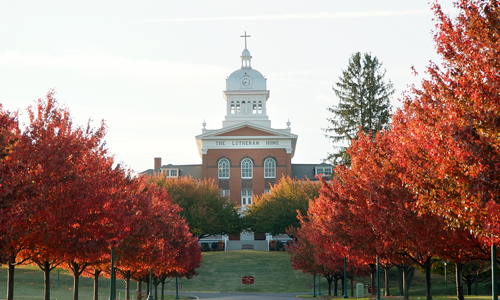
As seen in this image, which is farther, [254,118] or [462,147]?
[254,118]

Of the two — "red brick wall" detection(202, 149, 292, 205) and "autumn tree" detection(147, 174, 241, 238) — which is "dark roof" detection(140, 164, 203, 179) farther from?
"autumn tree" detection(147, 174, 241, 238)

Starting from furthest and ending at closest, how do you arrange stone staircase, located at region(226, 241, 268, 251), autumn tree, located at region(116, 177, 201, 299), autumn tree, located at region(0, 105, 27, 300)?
stone staircase, located at region(226, 241, 268, 251), autumn tree, located at region(116, 177, 201, 299), autumn tree, located at region(0, 105, 27, 300)

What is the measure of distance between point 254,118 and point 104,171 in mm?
69298

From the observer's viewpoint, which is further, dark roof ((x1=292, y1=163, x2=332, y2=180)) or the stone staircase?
dark roof ((x1=292, y1=163, x2=332, y2=180))

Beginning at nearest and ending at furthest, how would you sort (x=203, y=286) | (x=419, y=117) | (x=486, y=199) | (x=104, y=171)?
1. (x=486, y=199)
2. (x=419, y=117)
3. (x=104, y=171)
4. (x=203, y=286)

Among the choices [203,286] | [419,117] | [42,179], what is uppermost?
[419,117]

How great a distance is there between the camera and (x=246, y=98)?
91.6 m

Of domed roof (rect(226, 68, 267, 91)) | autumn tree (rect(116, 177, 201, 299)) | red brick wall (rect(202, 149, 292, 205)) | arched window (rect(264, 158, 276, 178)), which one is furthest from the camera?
domed roof (rect(226, 68, 267, 91))

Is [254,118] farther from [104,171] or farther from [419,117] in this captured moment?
[419,117]

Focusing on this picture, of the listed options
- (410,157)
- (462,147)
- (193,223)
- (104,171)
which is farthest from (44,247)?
(193,223)

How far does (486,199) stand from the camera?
11102 mm

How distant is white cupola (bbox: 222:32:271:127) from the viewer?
9094 centimetres

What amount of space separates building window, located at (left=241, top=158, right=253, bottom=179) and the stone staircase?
9.01 metres

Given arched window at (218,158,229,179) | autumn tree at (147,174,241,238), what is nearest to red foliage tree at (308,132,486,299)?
autumn tree at (147,174,241,238)
